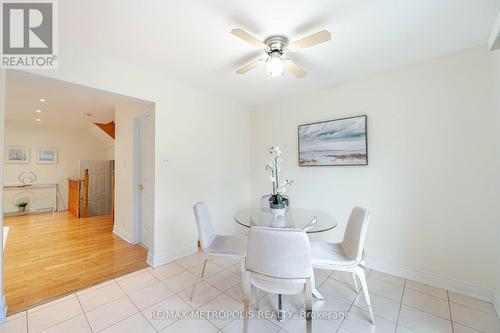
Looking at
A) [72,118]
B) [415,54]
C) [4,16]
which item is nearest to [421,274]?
[415,54]

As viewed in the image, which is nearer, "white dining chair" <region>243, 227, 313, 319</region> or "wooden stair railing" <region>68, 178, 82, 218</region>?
"white dining chair" <region>243, 227, 313, 319</region>

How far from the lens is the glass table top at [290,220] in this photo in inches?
73.2

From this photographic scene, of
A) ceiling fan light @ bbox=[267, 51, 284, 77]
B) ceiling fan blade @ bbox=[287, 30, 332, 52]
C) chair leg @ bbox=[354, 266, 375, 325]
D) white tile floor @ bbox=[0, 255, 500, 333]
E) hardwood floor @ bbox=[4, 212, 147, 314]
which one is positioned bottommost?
white tile floor @ bbox=[0, 255, 500, 333]

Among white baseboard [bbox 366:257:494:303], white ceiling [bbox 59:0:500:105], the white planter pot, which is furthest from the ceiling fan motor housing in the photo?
white baseboard [bbox 366:257:494:303]

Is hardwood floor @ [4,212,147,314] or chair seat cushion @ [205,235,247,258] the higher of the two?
chair seat cushion @ [205,235,247,258]

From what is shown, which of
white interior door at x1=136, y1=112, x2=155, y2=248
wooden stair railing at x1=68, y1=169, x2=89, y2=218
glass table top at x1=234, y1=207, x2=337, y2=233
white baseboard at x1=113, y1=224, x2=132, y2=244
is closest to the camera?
glass table top at x1=234, y1=207, x2=337, y2=233

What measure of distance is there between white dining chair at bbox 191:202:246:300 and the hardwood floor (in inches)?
45.1

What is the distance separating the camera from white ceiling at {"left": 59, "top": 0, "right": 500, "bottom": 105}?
148 centimetres

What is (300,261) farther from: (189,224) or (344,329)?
(189,224)

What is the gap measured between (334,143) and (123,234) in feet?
12.3

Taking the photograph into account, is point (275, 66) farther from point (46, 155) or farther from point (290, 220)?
point (46, 155)

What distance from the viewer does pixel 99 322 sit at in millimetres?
1635

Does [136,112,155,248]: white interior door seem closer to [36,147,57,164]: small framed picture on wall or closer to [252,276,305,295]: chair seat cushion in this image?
[252,276,305,295]: chair seat cushion

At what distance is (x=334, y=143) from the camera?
110 inches
